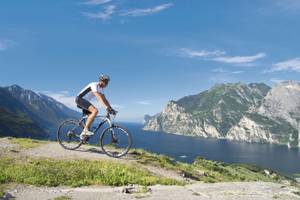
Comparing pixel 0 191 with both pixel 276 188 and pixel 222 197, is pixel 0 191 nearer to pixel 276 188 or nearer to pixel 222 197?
pixel 222 197

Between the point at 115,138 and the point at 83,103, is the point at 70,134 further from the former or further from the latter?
the point at 115,138

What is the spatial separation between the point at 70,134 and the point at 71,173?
18.8 feet

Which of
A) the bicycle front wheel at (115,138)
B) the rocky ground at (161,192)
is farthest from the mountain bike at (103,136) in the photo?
the rocky ground at (161,192)

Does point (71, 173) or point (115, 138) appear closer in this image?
point (71, 173)

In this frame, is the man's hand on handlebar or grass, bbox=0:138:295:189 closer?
grass, bbox=0:138:295:189

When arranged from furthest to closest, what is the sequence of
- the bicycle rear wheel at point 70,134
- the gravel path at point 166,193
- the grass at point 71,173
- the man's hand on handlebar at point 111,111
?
the bicycle rear wheel at point 70,134, the man's hand on handlebar at point 111,111, the grass at point 71,173, the gravel path at point 166,193

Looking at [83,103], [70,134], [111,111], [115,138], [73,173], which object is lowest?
[73,173]

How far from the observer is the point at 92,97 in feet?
62.3

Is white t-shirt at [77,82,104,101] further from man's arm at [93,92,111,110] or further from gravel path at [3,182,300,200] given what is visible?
gravel path at [3,182,300,200]

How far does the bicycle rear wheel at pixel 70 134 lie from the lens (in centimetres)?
2011

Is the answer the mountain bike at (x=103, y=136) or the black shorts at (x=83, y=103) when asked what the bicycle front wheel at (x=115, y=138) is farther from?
the black shorts at (x=83, y=103)

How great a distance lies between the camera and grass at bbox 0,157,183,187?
13.9 meters

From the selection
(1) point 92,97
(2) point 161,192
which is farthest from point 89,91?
(2) point 161,192

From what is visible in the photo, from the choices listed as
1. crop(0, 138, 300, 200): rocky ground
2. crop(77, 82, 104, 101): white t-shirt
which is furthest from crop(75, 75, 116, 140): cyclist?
crop(0, 138, 300, 200): rocky ground
